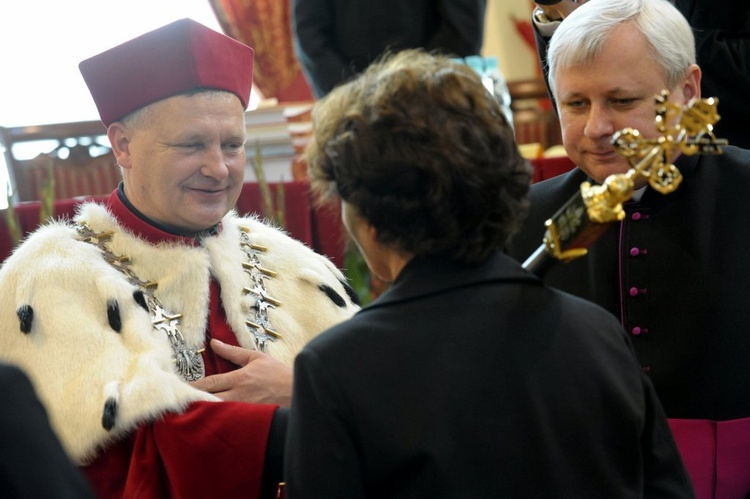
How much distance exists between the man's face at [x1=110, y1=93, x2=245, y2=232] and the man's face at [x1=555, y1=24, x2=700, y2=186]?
82 centimetres

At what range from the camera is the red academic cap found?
2.62 m

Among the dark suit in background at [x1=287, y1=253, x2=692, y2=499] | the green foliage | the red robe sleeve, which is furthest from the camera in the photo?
the green foliage

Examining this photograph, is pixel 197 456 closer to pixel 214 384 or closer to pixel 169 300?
pixel 214 384

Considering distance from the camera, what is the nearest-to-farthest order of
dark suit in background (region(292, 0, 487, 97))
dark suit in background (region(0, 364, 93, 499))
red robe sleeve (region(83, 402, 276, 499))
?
dark suit in background (region(0, 364, 93, 499)), red robe sleeve (region(83, 402, 276, 499)), dark suit in background (region(292, 0, 487, 97))

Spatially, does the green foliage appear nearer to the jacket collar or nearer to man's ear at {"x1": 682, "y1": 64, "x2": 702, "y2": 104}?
man's ear at {"x1": 682, "y1": 64, "x2": 702, "y2": 104}

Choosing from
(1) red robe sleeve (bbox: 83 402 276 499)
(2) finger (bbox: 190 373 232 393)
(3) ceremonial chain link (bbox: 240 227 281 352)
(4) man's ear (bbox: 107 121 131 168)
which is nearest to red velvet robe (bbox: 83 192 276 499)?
(1) red robe sleeve (bbox: 83 402 276 499)

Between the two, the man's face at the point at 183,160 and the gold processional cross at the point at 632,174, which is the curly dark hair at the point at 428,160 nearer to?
the gold processional cross at the point at 632,174

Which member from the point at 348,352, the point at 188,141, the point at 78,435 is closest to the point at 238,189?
the point at 188,141

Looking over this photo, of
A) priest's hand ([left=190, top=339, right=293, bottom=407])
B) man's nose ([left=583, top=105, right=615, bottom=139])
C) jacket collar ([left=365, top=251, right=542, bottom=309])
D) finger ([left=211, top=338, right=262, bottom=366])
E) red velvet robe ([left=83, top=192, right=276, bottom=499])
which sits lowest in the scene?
red velvet robe ([left=83, top=192, right=276, bottom=499])

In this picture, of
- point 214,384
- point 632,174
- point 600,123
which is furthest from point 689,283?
point 214,384

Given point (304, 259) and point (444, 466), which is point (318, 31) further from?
point (444, 466)

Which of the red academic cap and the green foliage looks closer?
the red academic cap

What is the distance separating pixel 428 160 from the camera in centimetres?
159

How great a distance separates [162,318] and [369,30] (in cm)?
258
